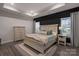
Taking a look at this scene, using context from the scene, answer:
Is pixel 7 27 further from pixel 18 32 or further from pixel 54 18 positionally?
pixel 54 18

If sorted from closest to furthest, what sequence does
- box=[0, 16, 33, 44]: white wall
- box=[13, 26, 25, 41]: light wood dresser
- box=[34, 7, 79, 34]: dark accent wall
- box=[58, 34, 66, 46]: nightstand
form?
box=[34, 7, 79, 34]: dark accent wall < box=[58, 34, 66, 46]: nightstand < box=[0, 16, 33, 44]: white wall < box=[13, 26, 25, 41]: light wood dresser

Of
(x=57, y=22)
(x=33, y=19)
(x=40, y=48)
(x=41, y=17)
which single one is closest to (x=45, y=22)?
(x=41, y=17)

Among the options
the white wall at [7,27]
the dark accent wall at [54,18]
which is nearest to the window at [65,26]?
the dark accent wall at [54,18]

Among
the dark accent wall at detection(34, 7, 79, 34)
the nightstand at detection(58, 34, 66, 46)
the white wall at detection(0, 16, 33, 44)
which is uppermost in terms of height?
the dark accent wall at detection(34, 7, 79, 34)

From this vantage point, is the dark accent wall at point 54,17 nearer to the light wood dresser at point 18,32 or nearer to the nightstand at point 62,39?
the nightstand at point 62,39

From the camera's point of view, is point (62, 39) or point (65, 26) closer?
point (62, 39)

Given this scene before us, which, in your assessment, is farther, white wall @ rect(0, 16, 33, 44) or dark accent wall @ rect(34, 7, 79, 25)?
white wall @ rect(0, 16, 33, 44)

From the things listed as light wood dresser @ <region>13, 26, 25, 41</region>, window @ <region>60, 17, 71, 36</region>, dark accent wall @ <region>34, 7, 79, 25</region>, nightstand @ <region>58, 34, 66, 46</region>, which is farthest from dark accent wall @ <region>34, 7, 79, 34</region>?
light wood dresser @ <region>13, 26, 25, 41</region>

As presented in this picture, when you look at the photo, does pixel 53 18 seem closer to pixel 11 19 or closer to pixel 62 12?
pixel 62 12

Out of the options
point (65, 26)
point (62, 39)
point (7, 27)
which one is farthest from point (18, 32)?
point (65, 26)

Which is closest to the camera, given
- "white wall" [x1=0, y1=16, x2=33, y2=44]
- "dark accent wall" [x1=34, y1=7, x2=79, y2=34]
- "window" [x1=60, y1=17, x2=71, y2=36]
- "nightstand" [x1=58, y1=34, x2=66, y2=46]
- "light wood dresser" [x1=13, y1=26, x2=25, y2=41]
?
"dark accent wall" [x1=34, y1=7, x2=79, y2=34]

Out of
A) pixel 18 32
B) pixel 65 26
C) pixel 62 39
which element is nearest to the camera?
pixel 62 39

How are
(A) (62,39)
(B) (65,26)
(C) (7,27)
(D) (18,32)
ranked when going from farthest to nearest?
(D) (18,32)
(C) (7,27)
(B) (65,26)
(A) (62,39)

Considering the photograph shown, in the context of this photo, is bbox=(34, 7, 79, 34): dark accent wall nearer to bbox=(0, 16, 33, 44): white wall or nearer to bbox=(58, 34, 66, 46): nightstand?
bbox=(58, 34, 66, 46): nightstand
